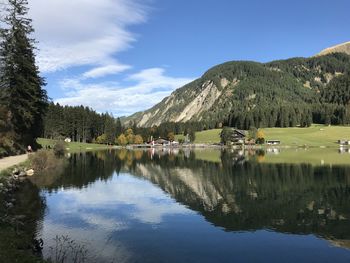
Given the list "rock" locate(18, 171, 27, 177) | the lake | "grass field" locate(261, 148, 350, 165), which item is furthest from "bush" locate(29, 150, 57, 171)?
"grass field" locate(261, 148, 350, 165)

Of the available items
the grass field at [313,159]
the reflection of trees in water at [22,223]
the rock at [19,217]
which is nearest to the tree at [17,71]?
the reflection of trees in water at [22,223]

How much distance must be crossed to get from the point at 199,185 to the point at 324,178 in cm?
2097

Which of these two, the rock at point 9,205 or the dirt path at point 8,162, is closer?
the rock at point 9,205

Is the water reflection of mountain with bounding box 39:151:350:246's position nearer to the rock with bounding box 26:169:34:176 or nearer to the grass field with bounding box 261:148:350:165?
the rock with bounding box 26:169:34:176

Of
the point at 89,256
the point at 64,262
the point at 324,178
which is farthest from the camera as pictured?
the point at 324,178

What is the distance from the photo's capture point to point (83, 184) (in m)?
59.6

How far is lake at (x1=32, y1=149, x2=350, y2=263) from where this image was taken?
25234mm

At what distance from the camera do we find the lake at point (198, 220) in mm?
25234

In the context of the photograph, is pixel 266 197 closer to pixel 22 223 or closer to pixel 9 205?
pixel 9 205

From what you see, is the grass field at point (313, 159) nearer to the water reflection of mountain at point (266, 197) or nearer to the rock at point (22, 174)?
the water reflection of mountain at point (266, 197)

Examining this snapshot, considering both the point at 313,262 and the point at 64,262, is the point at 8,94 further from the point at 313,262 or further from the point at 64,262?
the point at 313,262

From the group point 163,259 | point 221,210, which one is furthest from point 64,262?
point 221,210

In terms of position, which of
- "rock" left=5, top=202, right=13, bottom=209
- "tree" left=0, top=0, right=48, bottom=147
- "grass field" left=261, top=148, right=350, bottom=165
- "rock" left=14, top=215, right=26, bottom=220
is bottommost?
"rock" left=14, top=215, right=26, bottom=220

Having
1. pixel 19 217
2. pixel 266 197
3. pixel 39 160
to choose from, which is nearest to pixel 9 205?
pixel 19 217
